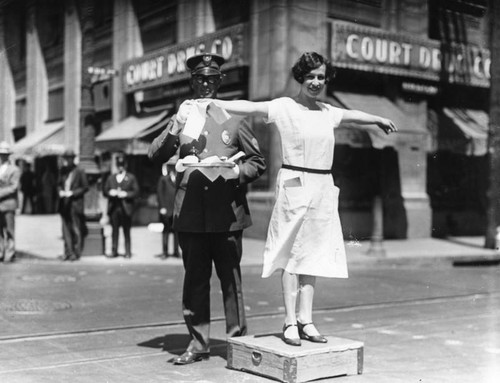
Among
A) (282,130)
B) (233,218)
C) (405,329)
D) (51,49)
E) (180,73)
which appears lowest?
(405,329)

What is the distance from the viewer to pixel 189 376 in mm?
5000

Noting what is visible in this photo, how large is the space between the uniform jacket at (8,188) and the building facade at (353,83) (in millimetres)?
1646

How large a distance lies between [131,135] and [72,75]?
A: 26.1 ft

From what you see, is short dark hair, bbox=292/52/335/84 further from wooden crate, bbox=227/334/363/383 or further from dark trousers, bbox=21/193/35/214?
dark trousers, bbox=21/193/35/214

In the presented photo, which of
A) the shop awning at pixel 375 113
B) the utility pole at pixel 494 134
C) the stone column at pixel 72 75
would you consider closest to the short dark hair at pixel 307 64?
the shop awning at pixel 375 113

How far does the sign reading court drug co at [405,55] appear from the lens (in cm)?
1752

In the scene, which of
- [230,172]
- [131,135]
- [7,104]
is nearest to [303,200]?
[230,172]

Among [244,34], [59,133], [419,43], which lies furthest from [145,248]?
[59,133]

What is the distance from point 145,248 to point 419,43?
9.00m

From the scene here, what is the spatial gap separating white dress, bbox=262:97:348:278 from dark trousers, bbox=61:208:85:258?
340 inches

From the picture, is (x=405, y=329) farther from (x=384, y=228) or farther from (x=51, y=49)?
(x=51, y=49)

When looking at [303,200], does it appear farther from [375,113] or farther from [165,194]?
[375,113]

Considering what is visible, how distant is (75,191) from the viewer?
12.9 m

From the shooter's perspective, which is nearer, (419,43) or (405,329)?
(405,329)
